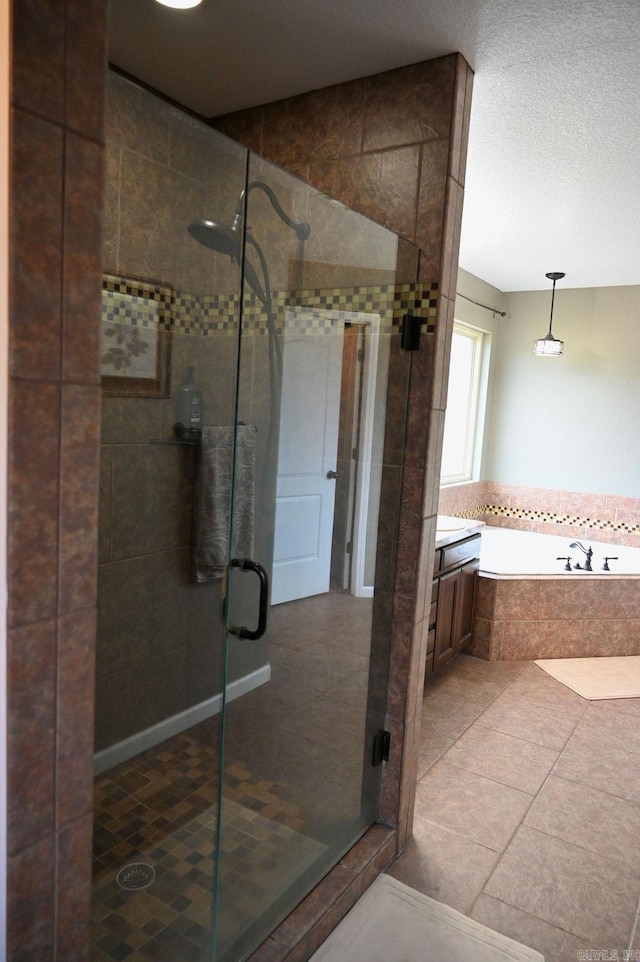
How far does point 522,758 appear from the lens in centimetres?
298

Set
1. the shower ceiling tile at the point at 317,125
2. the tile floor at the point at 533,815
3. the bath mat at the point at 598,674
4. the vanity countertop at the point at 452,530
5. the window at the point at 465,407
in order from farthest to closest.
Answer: the window at the point at 465,407
the bath mat at the point at 598,674
the vanity countertop at the point at 452,530
the shower ceiling tile at the point at 317,125
the tile floor at the point at 533,815

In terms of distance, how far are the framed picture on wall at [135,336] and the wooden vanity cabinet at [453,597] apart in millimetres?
1901

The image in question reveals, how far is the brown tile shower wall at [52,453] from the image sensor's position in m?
0.91

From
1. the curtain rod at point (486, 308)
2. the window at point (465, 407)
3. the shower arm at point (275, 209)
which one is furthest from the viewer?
the window at point (465, 407)

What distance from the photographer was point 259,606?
1616 millimetres

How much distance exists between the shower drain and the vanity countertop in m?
2.11

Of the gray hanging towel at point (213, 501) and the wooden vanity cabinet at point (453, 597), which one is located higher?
the gray hanging towel at point (213, 501)

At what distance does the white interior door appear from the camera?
1.66 m

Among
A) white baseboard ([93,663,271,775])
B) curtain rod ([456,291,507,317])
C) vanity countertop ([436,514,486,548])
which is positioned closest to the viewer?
white baseboard ([93,663,271,775])

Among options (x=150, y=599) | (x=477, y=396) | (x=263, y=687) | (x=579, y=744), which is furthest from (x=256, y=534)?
(x=477, y=396)

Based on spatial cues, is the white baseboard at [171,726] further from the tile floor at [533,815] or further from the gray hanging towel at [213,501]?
the tile floor at [533,815]

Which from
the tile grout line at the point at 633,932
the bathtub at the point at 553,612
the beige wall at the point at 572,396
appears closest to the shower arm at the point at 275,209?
the tile grout line at the point at 633,932

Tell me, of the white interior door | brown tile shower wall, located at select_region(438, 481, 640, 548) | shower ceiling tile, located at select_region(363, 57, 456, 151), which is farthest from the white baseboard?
brown tile shower wall, located at select_region(438, 481, 640, 548)

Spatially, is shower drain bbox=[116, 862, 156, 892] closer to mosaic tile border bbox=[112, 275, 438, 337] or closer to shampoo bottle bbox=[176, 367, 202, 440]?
shampoo bottle bbox=[176, 367, 202, 440]
